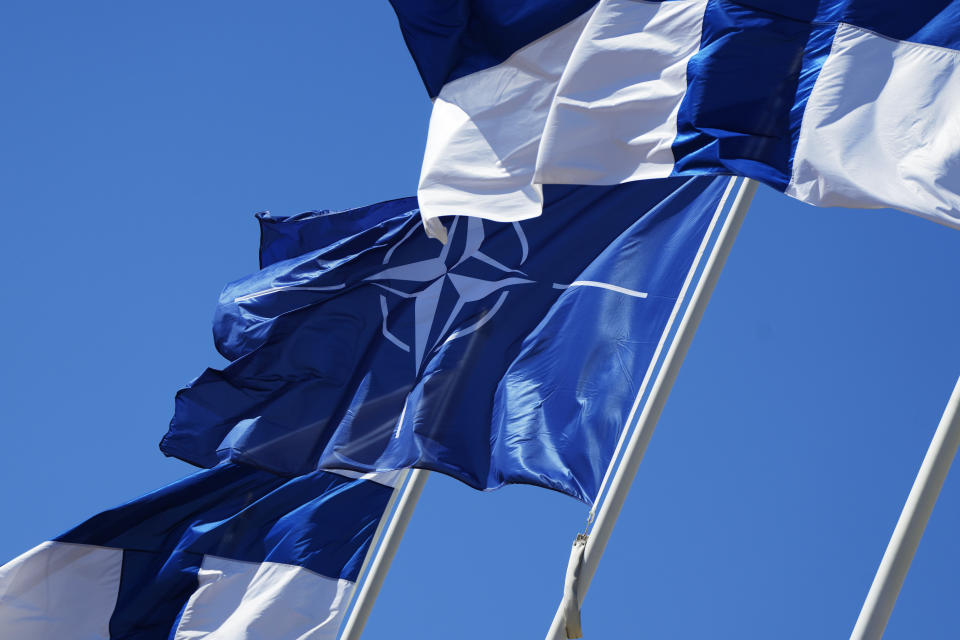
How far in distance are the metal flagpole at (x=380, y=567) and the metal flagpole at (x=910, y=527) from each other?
6747mm

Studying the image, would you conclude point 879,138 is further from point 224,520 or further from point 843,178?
point 224,520

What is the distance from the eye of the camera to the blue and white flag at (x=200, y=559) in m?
14.6

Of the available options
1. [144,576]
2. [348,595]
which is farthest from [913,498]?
[144,576]

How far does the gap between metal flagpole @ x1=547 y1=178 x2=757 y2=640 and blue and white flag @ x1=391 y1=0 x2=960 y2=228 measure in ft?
5.38

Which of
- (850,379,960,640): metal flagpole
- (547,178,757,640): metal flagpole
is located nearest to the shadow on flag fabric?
(547,178,757,640): metal flagpole

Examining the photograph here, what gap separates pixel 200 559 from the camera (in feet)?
48.6

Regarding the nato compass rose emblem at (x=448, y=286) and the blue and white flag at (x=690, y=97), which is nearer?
the blue and white flag at (x=690, y=97)

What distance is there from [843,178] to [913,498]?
1.96m

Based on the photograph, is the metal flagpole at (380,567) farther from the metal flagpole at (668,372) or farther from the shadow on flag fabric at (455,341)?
the metal flagpole at (668,372)

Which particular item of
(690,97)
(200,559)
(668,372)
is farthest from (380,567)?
(690,97)

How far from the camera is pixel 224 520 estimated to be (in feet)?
48.7

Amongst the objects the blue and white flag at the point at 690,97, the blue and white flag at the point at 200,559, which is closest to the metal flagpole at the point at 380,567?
the blue and white flag at the point at 200,559

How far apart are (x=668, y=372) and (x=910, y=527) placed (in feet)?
13.4

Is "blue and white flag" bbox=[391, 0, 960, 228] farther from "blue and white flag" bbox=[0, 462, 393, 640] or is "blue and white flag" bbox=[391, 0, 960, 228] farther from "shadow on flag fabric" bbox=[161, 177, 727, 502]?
"blue and white flag" bbox=[0, 462, 393, 640]
